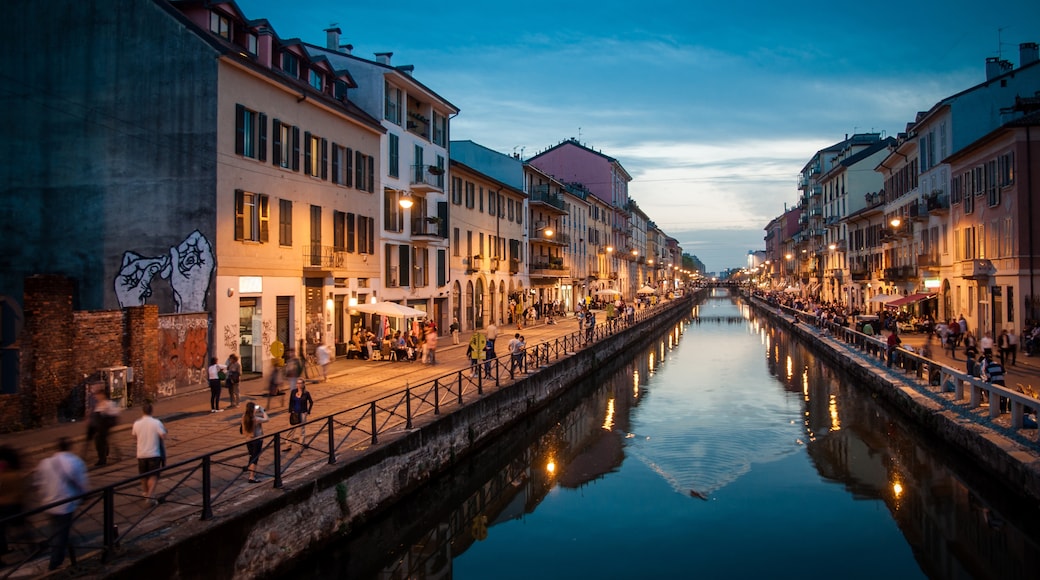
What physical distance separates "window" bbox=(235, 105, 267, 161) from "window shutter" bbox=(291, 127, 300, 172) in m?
1.82

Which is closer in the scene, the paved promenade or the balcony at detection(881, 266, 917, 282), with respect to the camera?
the paved promenade

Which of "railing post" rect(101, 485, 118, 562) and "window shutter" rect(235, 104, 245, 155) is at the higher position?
"window shutter" rect(235, 104, 245, 155)

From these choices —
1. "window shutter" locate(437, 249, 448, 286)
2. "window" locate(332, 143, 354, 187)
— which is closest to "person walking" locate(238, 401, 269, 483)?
"window" locate(332, 143, 354, 187)

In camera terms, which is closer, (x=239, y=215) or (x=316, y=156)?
(x=239, y=215)

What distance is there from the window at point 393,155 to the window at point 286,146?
7992 millimetres

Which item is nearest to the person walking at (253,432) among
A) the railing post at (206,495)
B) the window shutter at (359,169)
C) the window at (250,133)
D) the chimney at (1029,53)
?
the railing post at (206,495)

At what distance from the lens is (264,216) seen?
2441 cm

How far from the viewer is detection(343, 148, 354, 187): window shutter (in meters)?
30.2

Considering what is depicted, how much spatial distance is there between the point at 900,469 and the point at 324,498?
47.1ft

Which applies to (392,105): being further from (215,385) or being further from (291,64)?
(215,385)

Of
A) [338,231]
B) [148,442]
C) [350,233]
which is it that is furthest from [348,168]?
[148,442]

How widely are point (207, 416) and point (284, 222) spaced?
9817mm

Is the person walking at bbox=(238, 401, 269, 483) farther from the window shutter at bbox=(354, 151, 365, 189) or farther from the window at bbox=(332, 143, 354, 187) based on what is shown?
the window shutter at bbox=(354, 151, 365, 189)

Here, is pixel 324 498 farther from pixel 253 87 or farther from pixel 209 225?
pixel 253 87
